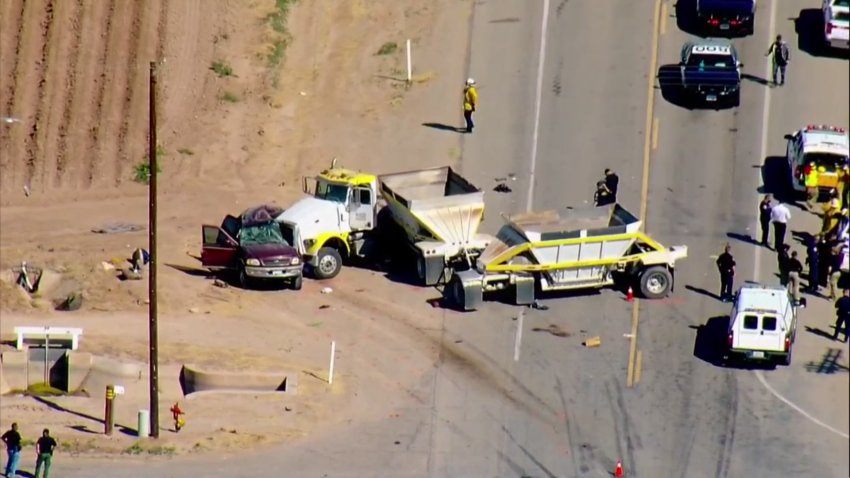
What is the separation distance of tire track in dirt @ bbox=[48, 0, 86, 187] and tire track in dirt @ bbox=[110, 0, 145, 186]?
1603 mm

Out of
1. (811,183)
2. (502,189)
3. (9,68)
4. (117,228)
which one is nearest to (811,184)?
(811,183)

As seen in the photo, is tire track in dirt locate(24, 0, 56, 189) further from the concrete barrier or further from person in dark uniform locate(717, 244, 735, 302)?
person in dark uniform locate(717, 244, 735, 302)

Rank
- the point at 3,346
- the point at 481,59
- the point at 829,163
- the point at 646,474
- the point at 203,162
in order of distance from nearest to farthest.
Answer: the point at 646,474 → the point at 3,346 → the point at 829,163 → the point at 203,162 → the point at 481,59

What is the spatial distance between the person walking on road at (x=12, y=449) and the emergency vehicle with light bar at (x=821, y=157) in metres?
23.1

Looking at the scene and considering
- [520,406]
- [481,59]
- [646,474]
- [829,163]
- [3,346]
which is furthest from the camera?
[481,59]

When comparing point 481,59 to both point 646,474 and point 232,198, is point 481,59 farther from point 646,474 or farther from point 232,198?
point 646,474

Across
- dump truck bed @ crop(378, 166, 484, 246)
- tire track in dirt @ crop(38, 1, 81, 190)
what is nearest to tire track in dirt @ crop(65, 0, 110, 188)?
tire track in dirt @ crop(38, 1, 81, 190)

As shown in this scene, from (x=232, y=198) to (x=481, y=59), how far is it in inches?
399

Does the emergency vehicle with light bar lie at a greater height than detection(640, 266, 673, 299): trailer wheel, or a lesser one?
greater

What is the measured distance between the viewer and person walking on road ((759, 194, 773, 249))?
154 ft

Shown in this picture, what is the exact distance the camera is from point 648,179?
164ft

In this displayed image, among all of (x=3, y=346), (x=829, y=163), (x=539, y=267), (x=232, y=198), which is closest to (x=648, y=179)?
(x=829, y=163)

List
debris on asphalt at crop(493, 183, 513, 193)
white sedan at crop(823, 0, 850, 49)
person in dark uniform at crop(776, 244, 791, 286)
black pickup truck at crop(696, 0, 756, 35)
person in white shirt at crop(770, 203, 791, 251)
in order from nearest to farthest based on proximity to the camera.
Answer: person in dark uniform at crop(776, 244, 791, 286) < person in white shirt at crop(770, 203, 791, 251) < debris on asphalt at crop(493, 183, 513, 193) < white sedan at crop(823, 0, 850, 49) < black pickup truck at crop(696, 0, 756, 35)

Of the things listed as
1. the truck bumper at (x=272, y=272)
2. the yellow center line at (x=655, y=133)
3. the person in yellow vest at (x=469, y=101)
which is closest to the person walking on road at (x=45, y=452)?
the truck bumper at (x=272, y=272)
